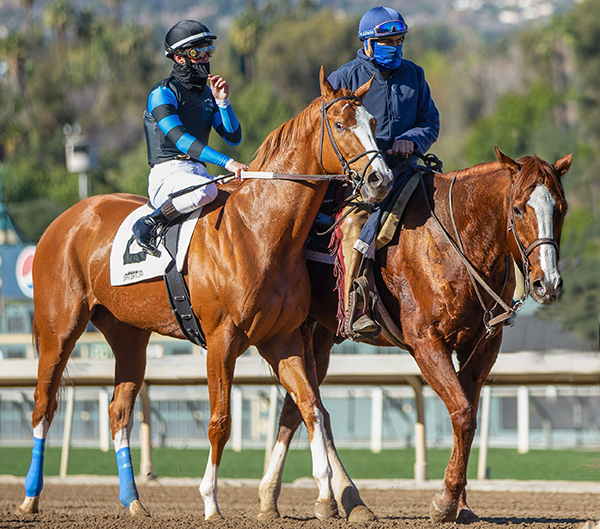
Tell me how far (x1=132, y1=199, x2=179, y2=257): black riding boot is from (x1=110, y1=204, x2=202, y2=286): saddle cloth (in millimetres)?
54

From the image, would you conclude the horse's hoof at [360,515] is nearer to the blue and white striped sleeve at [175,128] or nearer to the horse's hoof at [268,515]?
the horse's hoof at [268,515]

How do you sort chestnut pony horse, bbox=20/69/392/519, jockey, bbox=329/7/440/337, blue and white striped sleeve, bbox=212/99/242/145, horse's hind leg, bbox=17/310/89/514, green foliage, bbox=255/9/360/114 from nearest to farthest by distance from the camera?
1. chestnut pony horse, bbox=20/69/392/519
2. jockey, bbox=329/7/440/337
3. blue and white striped sleeve, bbox=212/99/242/145
4. horse's hind leg, bbox=17/310/89/514
5. green foliage, bbox=255/9/360/114

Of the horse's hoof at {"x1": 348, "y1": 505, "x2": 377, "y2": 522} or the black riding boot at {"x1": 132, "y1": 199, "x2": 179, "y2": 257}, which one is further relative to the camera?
the black riding boot at {"x1": 132, "y1": 199, "x2": 179, "y2": 257}

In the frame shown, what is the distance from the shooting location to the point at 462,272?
18.6 feet

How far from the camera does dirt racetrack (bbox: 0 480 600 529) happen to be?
5.52 m

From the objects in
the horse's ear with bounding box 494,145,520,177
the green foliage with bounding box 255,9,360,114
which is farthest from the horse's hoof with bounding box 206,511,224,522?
the green foliage with bounding box 255,9,360,114

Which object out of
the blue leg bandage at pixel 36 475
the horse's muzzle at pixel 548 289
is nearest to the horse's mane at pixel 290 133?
the horse's muzzle at pixel 548 289

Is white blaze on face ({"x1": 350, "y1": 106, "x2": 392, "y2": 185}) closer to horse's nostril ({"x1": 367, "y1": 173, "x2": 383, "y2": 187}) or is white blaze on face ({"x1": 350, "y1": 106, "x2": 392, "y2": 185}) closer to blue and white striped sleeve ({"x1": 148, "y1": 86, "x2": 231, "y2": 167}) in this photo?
horse's nostril ({"x1": 367, "y1": 173, "x2": 383, "y2": 187})

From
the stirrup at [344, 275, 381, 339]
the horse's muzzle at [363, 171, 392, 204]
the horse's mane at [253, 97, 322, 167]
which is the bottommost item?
the stirrup at [344, 275, 381, 339]

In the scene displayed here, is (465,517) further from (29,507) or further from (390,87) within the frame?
(29,507)

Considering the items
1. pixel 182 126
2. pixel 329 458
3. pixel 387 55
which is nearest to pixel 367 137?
pixel 387 55

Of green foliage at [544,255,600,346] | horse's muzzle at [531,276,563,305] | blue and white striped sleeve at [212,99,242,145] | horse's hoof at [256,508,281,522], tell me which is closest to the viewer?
horse's muzzle at [531,276,563,305]

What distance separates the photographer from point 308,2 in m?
108

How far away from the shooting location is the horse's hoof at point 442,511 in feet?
18.0
